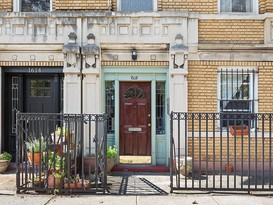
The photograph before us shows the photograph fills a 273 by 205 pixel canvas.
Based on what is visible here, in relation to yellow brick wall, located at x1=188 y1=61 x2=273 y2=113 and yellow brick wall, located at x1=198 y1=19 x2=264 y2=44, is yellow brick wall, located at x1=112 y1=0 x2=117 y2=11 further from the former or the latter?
yellow brick wall, located at x1=188 y1=61 x2=273 y2=113

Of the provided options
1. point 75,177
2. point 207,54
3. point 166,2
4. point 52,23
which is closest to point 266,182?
point 207,54

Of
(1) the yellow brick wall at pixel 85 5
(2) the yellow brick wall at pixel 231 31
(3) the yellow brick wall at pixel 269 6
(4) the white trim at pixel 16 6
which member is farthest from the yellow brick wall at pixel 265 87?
(4) the white trim at pixel 16 6

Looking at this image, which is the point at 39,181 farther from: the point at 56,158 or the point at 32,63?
the point at 32,63

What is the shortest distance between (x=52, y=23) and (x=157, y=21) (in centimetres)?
266

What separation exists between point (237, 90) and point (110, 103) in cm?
334

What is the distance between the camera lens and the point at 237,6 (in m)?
9.22

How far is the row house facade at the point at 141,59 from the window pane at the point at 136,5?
26 millimetres

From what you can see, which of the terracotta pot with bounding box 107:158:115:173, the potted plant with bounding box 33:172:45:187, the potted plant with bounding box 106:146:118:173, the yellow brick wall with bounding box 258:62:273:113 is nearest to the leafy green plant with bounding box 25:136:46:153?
the potted plant with bounding box 33:172:45:187

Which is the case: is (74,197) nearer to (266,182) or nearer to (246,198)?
(246,198)

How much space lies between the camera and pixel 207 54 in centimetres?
881

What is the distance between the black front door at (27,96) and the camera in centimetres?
921

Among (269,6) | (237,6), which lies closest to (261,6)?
(269,6)

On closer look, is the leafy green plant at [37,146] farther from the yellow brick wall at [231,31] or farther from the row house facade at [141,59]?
the yellow brick wall at [231,31]

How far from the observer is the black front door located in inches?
363
